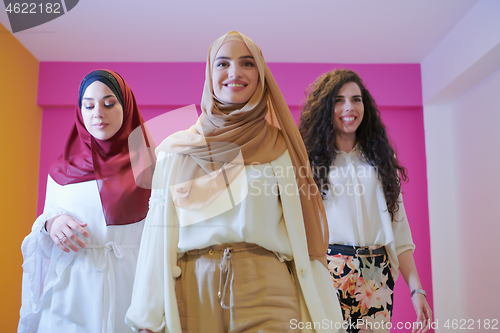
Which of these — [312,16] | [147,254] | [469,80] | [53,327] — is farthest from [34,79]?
[469,80]

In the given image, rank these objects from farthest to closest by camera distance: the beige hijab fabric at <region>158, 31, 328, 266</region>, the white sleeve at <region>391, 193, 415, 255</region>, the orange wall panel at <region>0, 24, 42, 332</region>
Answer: the orange wall panel at <region>0, 24, 42, 332</region> → the white sleeve at <region>391, 193, 415, 255</region> → the beige hijab fabric at <region>158, 31, 328, 266</region>

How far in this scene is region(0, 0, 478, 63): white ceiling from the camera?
3.04m

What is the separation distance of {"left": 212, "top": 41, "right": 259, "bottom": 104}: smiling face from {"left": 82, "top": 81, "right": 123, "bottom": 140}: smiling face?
1.84ft

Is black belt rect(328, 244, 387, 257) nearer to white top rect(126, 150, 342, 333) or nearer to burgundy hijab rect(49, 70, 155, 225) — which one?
white top rect(126, 150, 342, 333)

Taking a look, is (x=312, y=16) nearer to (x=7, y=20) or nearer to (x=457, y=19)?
(x=457, y=19)

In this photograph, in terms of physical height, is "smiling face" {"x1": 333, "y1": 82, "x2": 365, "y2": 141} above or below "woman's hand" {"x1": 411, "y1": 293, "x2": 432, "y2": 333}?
above

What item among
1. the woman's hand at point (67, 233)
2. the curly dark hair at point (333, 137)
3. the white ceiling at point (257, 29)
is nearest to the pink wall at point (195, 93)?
the white ceiling at point (257, 29)

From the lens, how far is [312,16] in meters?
3.17

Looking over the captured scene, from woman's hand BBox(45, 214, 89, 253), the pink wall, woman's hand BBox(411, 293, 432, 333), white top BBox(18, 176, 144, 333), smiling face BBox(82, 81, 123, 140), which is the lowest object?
woman's hand BBox(411, 293, 432, 333)

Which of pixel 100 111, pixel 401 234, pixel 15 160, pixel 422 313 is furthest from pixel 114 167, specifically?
pixel 15 160

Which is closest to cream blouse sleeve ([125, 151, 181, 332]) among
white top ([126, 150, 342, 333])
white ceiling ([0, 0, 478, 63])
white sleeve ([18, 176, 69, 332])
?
white top ([126, 150, 342, 333])

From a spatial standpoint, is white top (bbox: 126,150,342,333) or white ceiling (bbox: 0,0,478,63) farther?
white ceiling (bbox: 0,0,478,63)

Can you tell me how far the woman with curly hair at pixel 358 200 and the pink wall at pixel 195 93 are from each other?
189 centimetres

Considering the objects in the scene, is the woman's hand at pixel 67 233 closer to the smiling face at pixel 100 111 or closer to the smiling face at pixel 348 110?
the smiling face at pixel 100 111
